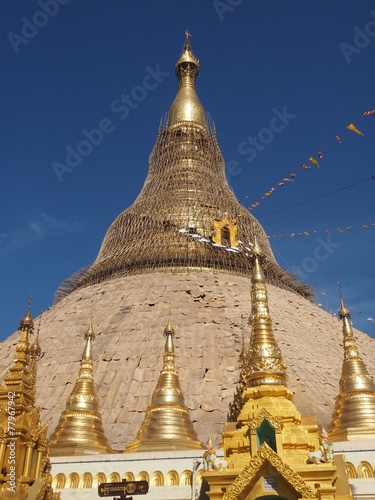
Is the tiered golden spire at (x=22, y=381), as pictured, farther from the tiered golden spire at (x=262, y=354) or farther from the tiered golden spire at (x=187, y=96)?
the tiered golden spire at (x=187, y=96)

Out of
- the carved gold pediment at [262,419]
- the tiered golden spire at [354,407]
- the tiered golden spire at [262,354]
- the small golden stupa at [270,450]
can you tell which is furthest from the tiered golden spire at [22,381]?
the tiered golden spire at [354,407]

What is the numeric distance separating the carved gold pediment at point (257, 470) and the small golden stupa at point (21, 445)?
3.70m

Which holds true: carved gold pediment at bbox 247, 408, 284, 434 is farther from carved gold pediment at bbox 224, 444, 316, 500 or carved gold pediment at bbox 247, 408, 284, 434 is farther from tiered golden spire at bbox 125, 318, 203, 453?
tiered golden spire at bbox 125, 318, 203, 453

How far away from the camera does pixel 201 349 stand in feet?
68.4

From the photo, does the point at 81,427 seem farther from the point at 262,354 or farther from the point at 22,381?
the point at 262,354

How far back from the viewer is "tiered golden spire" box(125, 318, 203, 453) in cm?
1516

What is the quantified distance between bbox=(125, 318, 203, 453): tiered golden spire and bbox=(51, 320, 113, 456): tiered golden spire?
1107mm

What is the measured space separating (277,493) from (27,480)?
481 centimetres

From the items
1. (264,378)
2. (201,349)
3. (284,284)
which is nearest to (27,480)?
(264,378)

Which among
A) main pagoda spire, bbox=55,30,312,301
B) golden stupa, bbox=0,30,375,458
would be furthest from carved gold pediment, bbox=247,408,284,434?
main pagoda spire, bbox=55,30,312,301

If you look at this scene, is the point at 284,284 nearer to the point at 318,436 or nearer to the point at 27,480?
the point at 318,436

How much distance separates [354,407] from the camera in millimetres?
15539

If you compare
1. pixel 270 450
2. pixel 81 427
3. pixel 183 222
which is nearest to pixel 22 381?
pixel 270 450

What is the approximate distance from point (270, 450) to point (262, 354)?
315cm
